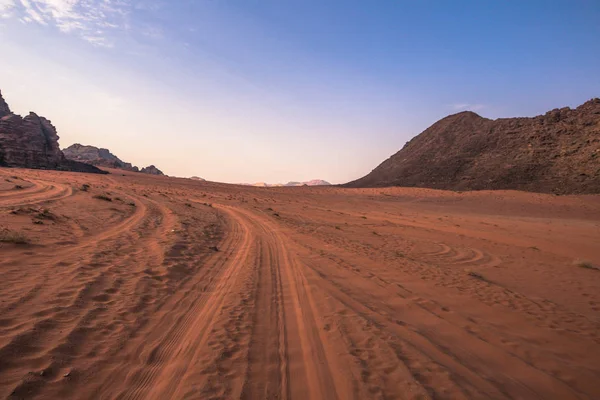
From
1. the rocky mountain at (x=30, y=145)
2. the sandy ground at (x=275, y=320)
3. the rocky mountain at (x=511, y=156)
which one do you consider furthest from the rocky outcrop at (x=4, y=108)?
the rocky mountain at (x=511, y=156)

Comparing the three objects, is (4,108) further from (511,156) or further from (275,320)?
(511,156)

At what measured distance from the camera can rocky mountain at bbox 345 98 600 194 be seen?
33.6 metres

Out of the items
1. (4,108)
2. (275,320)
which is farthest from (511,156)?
(4,108)

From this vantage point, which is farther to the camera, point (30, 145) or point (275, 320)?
point (30, 145)

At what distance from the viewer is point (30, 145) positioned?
140 ft

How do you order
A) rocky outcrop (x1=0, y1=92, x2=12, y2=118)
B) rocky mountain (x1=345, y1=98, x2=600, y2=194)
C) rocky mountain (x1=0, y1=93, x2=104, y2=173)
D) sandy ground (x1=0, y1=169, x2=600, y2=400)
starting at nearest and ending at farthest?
sandy ground (x1=0, y1=169, x2=600, y2=400) → rocky mountain (x1=345, y1=98, x2=600, y2=194) → rocky mountain (x1=0, y1=93, x2=104, y2=173) → rocky outcrop (x1=0, y1=92, x2=12, y2=118)

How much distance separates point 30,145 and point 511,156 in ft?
238

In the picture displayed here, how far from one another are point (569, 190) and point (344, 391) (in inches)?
1616

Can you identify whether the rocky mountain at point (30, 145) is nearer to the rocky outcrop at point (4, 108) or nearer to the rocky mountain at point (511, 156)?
the rocky outcrop at point (4, 108)

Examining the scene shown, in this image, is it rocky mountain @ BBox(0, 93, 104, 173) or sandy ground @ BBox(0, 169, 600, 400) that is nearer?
sandy ground @ BBox(0, 169, 600, 400)

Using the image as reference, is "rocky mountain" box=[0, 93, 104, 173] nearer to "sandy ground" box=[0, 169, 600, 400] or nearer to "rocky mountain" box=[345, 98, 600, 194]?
"sandy ground" box=[0, 169, 600, 400]

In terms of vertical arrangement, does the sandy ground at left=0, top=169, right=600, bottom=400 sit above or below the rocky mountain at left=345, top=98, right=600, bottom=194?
below

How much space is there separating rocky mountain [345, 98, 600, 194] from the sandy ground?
105 feet

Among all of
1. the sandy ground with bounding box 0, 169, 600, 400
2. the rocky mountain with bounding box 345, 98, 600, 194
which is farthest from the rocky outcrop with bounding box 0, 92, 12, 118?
the rocky mountain with bounding box 345, 98, 600, 194
